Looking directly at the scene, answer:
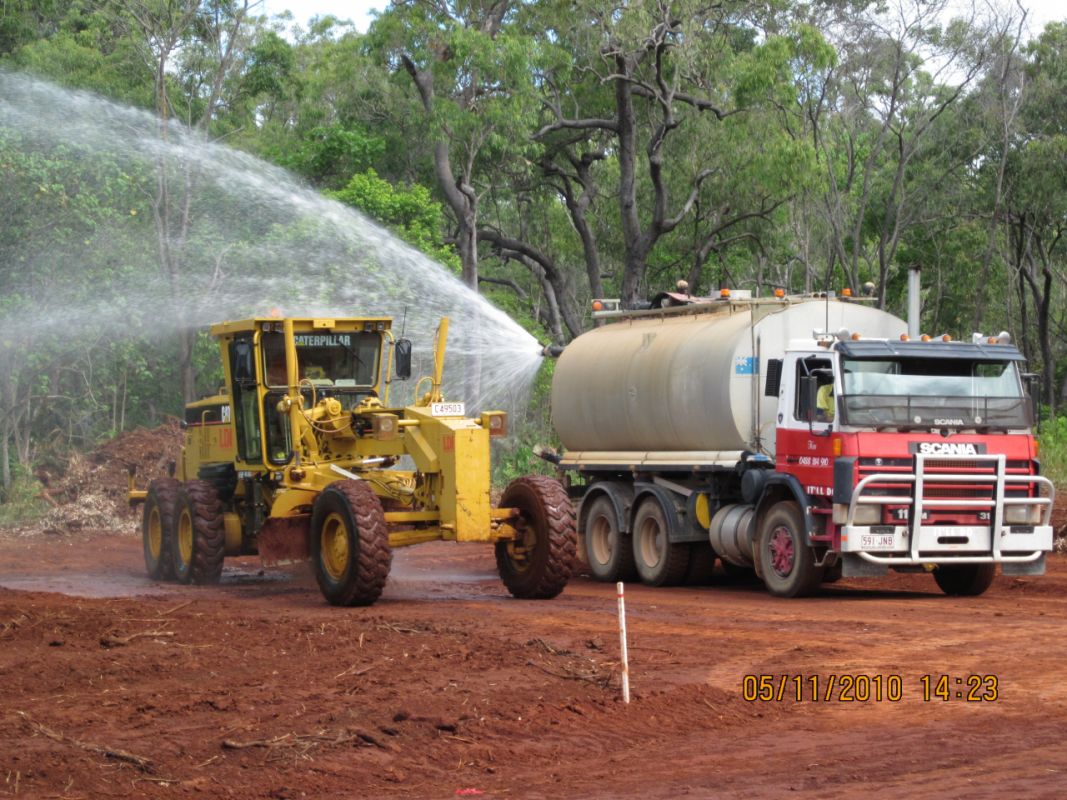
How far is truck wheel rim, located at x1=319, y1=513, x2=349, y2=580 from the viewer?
51.9 ft

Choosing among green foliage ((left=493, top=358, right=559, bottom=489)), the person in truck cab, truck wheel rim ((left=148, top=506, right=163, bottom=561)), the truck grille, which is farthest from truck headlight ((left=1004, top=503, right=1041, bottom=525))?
green foliage ((left=493, top=358, right=559, bottom=489))

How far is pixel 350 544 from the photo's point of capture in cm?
1541

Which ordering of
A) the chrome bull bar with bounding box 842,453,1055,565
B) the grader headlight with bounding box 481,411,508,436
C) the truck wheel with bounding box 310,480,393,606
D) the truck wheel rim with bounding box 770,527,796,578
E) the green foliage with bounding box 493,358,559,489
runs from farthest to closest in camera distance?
the green foliage with bounding box 493,358,559,489
the truck wheel rim with bounding box 770,527,796,578
the grader headlight with bounding box 481,411,508,436
the chrome bull bar with bounding box 842,453,1055,565
the truck wheel with bounding box 310,480,393,606

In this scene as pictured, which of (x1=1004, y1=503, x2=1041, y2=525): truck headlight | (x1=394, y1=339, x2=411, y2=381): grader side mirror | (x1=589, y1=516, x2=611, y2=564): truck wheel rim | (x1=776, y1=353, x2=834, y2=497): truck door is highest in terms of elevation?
(x1=394, y1=339, x2=411, y2=381): grader side mirror

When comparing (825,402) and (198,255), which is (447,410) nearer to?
(825,402)

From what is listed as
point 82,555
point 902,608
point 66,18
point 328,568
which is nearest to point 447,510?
point 328,568

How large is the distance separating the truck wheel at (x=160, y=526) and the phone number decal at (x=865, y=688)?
10.2m

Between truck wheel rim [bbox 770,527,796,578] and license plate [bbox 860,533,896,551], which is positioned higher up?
license plate [bbox 860,533,896,551]

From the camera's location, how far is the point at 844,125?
131 feet

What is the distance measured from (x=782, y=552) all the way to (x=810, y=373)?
220 centimetres

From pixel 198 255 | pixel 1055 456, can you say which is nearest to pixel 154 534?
pixel 198 255

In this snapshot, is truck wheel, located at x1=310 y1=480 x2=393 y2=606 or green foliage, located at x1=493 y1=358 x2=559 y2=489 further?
green foliage, located at x1=493 y1=358 x2=559 y2=489

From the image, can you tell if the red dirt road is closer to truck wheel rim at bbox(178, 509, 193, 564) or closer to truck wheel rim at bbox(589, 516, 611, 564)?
truck wheel rim at bbox(178, 509, 193, 564)

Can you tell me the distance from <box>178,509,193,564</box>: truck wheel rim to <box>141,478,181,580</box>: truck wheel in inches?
4.9
